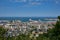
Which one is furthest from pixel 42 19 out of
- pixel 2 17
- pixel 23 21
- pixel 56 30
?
pixel 56 30

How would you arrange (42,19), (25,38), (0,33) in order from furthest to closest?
(42,19) < (0,33) < (25,38)

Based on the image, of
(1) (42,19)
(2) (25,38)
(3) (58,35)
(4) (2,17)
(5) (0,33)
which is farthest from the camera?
(1) (42,19)

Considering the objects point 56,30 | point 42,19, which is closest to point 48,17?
point 42,19

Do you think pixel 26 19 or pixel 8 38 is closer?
pixel 8 38

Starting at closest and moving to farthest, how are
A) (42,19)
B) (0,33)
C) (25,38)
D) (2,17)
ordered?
(25,38) → (0,33) → (2,17) → (42,19)

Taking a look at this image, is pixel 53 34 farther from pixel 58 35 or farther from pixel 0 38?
pixel 0 38

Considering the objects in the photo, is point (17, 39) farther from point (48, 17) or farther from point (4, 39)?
point (48, 17)

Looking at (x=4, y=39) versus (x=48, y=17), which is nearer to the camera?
(x=4, y=39)

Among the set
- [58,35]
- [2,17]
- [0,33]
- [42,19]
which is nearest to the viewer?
[0,33]

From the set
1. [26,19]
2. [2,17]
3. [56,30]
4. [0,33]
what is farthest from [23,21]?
[0,33]
